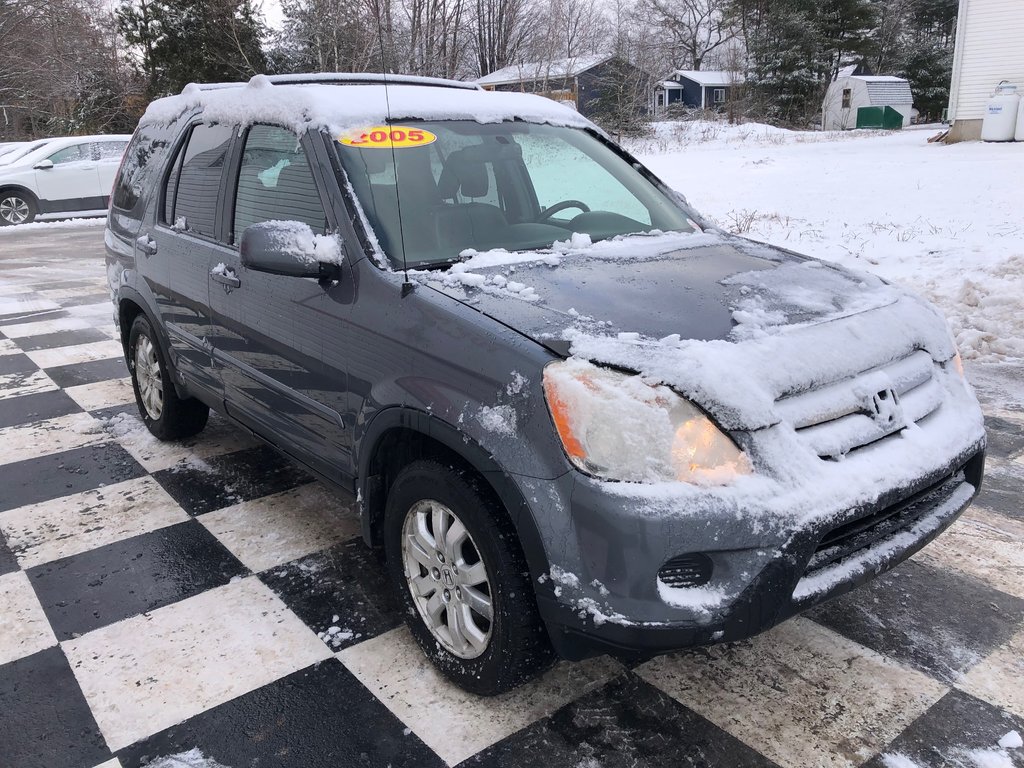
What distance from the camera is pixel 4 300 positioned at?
865 cm

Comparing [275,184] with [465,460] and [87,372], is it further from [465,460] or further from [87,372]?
[87,372]

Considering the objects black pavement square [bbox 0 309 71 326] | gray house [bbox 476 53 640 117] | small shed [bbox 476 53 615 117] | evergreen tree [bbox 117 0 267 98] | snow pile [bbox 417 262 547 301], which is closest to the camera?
snow pile [bbox 417 262 547 301]

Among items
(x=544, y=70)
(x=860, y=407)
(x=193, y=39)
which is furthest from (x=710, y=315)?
(x=544, y=70)

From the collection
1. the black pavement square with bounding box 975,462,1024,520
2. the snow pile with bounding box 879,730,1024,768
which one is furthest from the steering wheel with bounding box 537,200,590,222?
the snow pile with bounding box 879,730,1024,768

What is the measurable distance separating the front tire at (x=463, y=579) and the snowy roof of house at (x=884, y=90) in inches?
1562

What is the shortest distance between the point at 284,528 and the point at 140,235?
6.04 ft

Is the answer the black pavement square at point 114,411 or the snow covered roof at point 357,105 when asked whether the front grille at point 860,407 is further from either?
the black pavement square at point 114,411

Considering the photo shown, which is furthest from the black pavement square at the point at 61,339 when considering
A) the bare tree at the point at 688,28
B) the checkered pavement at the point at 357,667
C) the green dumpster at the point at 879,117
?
the bare tree at the point at 688,28

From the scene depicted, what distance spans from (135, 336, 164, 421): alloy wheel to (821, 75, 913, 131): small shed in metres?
38.1

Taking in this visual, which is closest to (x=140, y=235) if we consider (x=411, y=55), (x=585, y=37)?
(x=411, y=55)

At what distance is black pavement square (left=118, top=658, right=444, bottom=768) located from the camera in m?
2.15

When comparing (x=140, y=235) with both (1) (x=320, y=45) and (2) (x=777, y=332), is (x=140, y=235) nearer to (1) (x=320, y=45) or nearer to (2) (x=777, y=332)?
(2) (x=777, y=332)

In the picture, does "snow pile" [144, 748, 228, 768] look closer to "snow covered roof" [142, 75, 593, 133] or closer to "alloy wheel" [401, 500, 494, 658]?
"alloy wheel" [401, 500, 494, 658]

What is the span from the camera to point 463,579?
7.36 feet
